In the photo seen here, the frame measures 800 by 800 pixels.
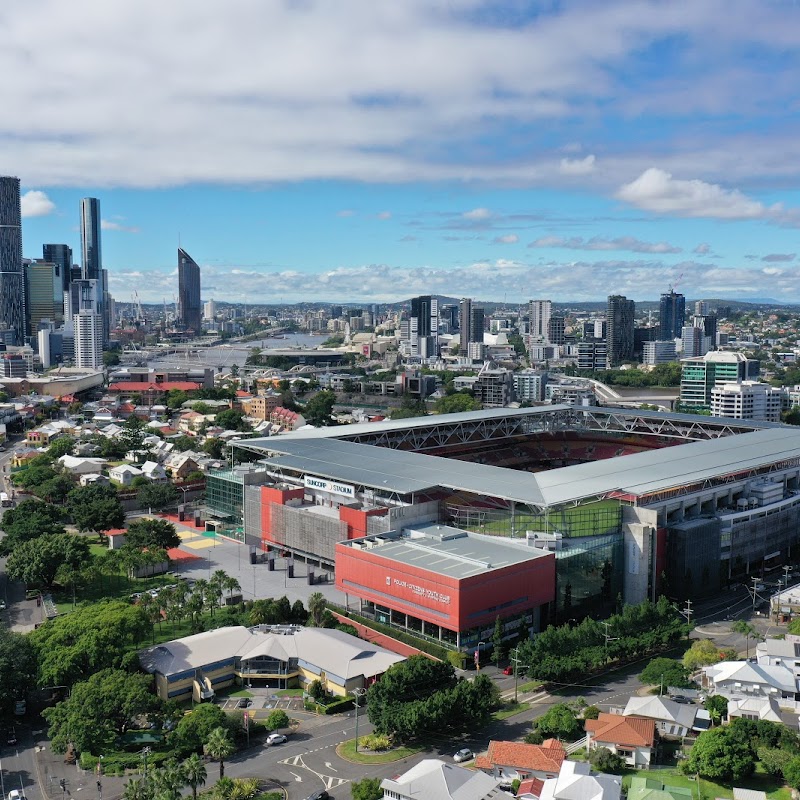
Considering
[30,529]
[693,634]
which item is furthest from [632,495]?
[30,529]

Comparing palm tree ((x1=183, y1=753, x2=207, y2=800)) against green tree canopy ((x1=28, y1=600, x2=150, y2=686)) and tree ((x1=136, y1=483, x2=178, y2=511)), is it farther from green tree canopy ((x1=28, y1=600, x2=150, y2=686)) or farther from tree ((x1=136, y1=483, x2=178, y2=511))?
tree ((x1=136, y1=483, x2=178, y2=511))

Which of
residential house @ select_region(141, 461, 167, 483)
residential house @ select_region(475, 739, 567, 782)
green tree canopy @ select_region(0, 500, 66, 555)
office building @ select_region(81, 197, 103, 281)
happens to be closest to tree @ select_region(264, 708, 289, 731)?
residential house @ select_region(475, 739, 567, 782)

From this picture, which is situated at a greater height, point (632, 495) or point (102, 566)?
point (632, 495)

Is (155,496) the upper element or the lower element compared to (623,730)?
lower

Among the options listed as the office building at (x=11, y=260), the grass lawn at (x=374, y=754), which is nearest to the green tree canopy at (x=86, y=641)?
the grass lawn at (x=374, y=754)

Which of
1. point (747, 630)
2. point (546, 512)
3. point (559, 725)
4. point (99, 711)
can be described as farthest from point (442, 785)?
point (546, 512)

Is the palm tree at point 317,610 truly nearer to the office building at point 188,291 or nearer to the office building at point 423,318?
the office building at point 423,318

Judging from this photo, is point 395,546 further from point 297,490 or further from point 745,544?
point 745,544

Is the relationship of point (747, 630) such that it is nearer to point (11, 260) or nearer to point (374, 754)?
point (374, 754)
